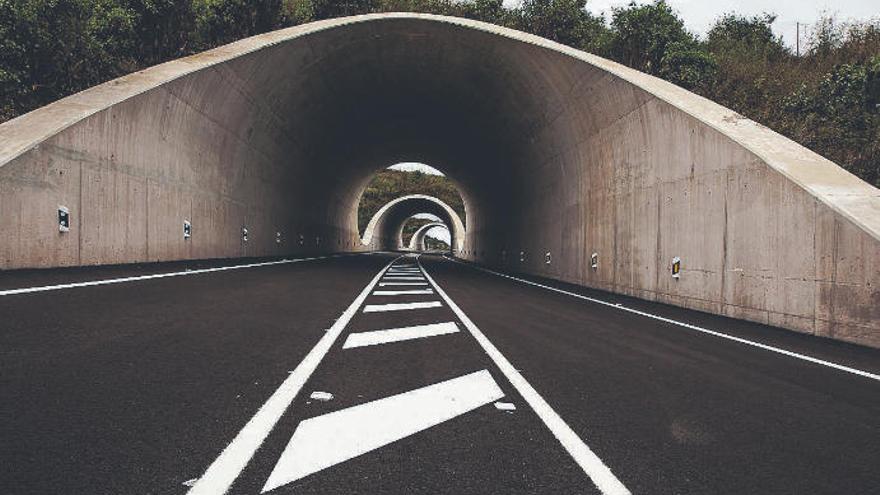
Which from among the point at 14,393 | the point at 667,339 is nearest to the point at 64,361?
the point at 14,393

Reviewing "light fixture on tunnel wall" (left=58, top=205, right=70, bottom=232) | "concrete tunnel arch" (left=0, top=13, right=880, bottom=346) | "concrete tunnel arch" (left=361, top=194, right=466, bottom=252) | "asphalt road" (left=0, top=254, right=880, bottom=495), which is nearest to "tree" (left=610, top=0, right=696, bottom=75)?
"concrete tunnel arch" (left=0, top=13, right=880, bottom=346)

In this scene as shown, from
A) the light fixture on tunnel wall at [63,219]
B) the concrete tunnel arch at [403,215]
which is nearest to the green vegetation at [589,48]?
the light fixture on tunnel wall at [63,219]

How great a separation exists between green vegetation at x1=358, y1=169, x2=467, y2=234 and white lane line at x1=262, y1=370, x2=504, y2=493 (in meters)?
59.5

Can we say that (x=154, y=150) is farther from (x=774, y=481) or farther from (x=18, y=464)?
(x=774, y=481)

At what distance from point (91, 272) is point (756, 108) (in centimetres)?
Answer: 2599

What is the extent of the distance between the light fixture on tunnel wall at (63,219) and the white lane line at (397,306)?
24.6ft

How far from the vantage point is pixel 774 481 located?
116 inches

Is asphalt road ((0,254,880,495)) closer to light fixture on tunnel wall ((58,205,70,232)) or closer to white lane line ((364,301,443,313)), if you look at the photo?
white lane line ((364,301,443,313))

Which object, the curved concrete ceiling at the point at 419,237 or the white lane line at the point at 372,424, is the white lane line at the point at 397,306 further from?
the curved concrete ceiling at the point at 419,237

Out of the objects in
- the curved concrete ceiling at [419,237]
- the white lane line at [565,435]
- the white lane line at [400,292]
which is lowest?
the white lane line at [565,435]

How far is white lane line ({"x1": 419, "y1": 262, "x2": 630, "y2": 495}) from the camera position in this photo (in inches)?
111

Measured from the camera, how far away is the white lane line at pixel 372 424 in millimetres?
2938

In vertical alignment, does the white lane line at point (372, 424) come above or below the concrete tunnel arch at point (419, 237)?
below

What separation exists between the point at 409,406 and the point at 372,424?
1.51 feet
